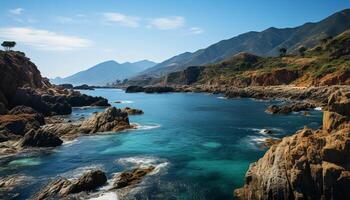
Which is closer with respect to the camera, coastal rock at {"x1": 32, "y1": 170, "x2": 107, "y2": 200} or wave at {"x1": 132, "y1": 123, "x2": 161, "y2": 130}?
coastal rock at {"x1": 32, "y1": 170, "x2": 107, "y2": 200}

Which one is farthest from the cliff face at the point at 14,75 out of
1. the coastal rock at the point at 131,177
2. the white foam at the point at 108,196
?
the white foam at the point at 108,196

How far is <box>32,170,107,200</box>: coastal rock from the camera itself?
41.0m

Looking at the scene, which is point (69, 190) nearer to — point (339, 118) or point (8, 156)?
point (8, 156)

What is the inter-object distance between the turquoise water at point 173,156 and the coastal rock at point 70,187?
3.07 metres

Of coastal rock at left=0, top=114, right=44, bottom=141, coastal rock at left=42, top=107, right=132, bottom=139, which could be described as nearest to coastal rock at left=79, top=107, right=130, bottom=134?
coastal rock at left=42, top=107, right=132, bottom=139

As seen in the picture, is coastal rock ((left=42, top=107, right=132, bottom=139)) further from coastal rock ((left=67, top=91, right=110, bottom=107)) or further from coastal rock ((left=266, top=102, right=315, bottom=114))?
coastal rock ((left=67, top=91, right=110, bottom=107))

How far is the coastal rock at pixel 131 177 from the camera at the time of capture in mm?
44525

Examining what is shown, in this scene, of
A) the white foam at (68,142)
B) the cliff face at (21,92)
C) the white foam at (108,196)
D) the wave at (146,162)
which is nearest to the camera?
the white foam at (108,196)

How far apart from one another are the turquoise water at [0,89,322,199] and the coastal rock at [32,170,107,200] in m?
3.07

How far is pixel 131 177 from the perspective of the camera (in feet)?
155

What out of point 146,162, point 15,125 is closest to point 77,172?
point 146,162

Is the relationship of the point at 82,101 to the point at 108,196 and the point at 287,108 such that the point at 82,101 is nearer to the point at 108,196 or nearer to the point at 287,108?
the point at 287,108

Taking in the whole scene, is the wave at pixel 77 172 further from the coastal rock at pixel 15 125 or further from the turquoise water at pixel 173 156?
the coastal rock at pixel 15 125

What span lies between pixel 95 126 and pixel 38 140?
18529 millimetres
